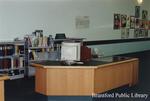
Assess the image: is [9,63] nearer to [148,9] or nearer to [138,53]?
[138,53]

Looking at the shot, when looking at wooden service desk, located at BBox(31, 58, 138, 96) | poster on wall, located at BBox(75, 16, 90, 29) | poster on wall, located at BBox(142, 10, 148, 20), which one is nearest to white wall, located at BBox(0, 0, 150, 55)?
poster on wall, located at BBox(75, 16, 90, 29)

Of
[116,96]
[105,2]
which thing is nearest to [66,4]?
[105,2]

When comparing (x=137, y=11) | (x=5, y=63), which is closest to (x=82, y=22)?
(x=5, y=63)

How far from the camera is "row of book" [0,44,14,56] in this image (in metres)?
7.65

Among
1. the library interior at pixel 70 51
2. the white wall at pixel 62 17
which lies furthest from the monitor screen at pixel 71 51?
the white wall at pixel 62 17

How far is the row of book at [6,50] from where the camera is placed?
7.65 meters

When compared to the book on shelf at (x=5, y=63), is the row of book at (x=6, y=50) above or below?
above

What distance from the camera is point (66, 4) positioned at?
32.1 ft

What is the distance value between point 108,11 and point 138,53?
11.4 feet

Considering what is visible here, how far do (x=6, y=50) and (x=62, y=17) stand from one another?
2695 millimetres

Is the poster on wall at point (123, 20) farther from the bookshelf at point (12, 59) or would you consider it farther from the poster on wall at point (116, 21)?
the bookshelf at point (12, 59)

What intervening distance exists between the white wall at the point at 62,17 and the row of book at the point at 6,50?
1.34ft

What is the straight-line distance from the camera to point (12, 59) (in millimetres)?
7883

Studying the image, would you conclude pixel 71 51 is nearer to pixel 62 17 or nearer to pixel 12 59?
pixel 12 59
